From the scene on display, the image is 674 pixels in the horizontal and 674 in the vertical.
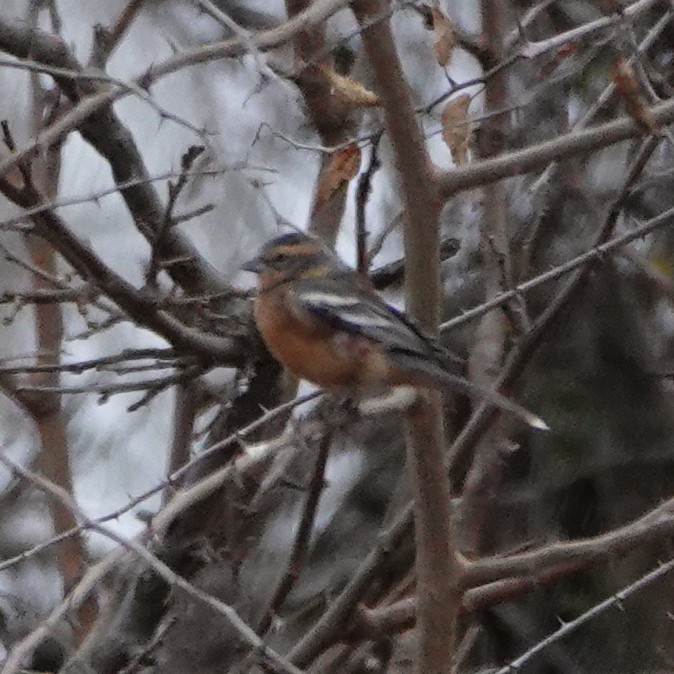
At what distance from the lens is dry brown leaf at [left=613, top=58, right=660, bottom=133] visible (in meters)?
2.36

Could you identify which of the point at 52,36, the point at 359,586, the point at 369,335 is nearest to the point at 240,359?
the point at 369,335

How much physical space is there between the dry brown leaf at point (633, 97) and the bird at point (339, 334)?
1034 mm

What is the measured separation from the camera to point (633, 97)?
237 cm

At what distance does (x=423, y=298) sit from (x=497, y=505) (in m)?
1.77

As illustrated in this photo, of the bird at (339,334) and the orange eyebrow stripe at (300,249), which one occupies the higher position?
Answer: the orange eyebrow stripe at (300,249)

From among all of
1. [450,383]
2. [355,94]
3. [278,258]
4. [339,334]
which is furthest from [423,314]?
[278,258]

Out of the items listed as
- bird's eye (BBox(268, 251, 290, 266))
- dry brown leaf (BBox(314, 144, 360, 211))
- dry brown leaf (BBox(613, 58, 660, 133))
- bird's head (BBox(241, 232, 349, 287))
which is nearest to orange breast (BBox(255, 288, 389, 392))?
bird's head (BBox(241, 232, 349, 287))

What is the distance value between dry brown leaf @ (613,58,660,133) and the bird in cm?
103

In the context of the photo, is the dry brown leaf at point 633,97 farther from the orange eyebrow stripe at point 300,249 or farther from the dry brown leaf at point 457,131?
the orange eyebrow stripe at point 300,249

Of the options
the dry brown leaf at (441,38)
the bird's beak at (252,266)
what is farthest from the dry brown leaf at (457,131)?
the bird's beak at (252,266)

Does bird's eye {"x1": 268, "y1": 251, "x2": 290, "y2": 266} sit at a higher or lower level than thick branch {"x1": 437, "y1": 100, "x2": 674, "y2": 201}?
higher

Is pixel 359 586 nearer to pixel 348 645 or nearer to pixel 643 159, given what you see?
pixel 348 645

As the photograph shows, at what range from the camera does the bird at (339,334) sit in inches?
136

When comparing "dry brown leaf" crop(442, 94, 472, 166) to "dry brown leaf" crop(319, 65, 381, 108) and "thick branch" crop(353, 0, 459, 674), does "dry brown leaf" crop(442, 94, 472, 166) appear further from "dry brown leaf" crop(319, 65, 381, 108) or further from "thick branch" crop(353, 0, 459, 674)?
"thick branch" crop(353, 0, 459, 674)
